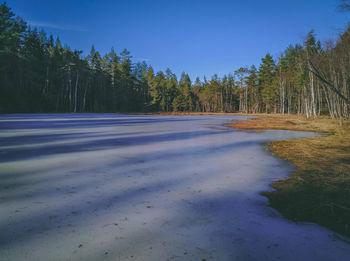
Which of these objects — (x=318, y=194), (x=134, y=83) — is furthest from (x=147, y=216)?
(x=134, y=83)

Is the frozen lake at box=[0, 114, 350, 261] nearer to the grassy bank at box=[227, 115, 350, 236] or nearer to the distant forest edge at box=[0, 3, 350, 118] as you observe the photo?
the grassy bank at box=[227, 115, 350, 236]

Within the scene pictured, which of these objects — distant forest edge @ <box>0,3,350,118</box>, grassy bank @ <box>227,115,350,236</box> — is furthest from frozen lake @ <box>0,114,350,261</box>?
distant forest edge @ <box>0,3,350,118</box>

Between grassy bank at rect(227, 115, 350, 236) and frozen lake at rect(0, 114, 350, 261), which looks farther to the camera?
grassy bank at rect(227, 115, 350, 236)

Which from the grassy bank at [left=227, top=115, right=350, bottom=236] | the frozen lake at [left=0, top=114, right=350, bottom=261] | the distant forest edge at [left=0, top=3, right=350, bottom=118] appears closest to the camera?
the frozen lake at [left=0, top=114, right=350, bottom=261]

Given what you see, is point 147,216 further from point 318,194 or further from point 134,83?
point 134,83

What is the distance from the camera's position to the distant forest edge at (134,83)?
20156 millimetres

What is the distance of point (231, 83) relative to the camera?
201ft

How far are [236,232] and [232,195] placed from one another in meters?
0.84

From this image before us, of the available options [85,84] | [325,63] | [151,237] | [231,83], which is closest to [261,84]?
[231,83]

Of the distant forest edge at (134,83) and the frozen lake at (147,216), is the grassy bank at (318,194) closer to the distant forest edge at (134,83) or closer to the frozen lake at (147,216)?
the frozen lake at (147,216)

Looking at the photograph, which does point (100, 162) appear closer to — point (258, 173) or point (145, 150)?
point (145, 150)

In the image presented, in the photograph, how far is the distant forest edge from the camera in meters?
20.2

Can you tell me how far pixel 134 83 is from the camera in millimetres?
52000

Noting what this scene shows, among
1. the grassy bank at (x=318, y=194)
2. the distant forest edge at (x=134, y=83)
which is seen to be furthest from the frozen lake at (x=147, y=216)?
the distant forest edge at (x=134, y=83)
